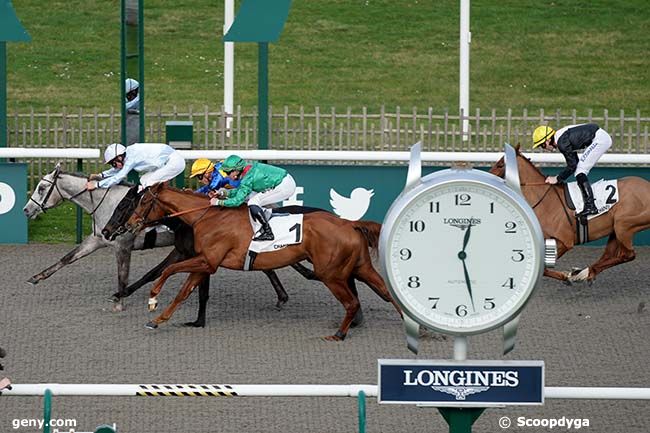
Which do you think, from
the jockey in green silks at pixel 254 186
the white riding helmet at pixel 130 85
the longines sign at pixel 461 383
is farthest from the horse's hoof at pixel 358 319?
the longines sign at pixel 461 383

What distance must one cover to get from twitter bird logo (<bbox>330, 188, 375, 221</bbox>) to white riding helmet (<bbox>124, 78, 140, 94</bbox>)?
242 cm

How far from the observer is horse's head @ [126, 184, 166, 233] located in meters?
13.7

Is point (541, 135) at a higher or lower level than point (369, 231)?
higher

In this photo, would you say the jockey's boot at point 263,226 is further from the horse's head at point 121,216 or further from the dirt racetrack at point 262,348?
the horse's head at point 121,216

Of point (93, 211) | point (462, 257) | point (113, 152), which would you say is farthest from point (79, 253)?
point (462, 257)

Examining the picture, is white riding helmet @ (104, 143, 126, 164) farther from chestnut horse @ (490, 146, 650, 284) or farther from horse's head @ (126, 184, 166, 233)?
chestnut horse @ (490, 146, 650, 284)

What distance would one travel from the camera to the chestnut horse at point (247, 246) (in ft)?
44.0

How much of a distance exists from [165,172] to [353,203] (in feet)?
11.1

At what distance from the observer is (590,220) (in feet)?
48.4

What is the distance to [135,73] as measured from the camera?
17.2 metres

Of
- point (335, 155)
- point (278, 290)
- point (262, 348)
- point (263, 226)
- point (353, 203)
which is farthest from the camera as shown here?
point (353, 203)

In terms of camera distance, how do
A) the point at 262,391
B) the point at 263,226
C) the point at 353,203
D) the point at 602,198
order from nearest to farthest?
the point at 262,391
the point at 263,226
the point at 602,198
the point at 353,203

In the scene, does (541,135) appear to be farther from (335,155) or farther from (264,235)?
(264,235)

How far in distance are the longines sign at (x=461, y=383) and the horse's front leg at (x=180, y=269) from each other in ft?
20.2
